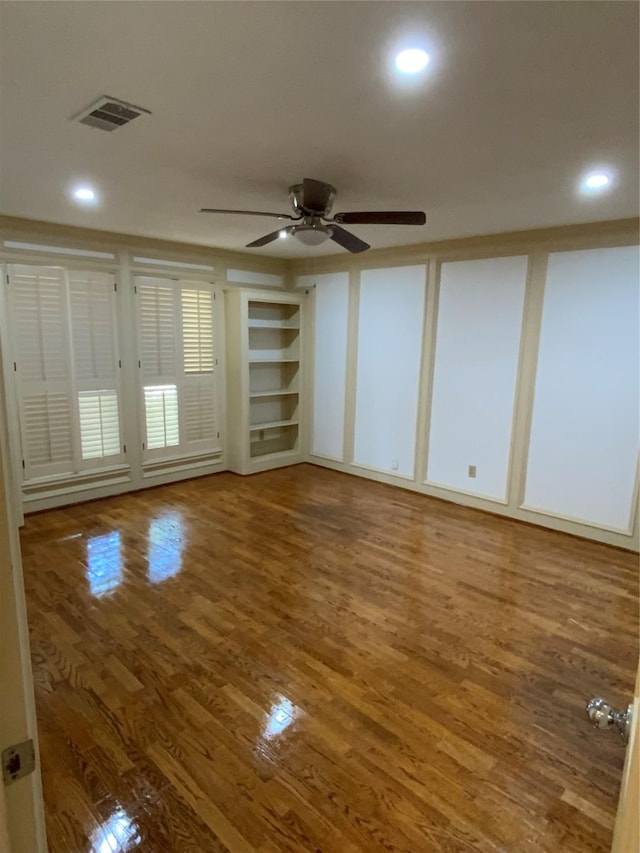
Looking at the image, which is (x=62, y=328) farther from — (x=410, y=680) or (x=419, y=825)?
(x=419, y=825)

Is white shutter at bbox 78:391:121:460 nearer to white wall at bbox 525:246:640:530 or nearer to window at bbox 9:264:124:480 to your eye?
window at bbox 9:264:124:480

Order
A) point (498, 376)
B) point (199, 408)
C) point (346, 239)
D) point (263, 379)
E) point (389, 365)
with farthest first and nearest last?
point (263, 379)
point (199, 408)
point (389, 365)
point (498, 376)
point (346, 239)

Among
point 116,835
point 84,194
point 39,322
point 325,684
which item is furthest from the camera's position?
point 39,322

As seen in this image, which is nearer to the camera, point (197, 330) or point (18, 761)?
point (18, 761)

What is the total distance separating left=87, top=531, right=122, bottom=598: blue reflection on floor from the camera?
317cm

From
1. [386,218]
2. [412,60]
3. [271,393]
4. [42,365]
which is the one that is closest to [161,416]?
[42,365]

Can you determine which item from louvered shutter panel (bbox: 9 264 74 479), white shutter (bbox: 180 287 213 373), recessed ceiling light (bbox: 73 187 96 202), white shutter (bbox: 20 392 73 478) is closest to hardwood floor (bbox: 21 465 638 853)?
white shutter (bbox: 20 392 73 478)

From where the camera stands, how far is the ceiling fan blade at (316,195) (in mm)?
2754

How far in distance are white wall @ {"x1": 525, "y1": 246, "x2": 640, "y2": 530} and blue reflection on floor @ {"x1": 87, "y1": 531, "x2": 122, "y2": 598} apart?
350cm

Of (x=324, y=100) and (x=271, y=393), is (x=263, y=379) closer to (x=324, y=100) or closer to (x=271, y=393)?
(x=271, y=393)

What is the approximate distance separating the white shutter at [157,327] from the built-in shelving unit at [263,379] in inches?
27.4

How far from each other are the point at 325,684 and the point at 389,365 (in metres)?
3.59

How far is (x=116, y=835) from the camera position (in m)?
1.60

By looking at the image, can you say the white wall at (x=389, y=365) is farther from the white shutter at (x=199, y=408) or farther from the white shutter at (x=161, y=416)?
the white shutter at (x=161, y=416)
